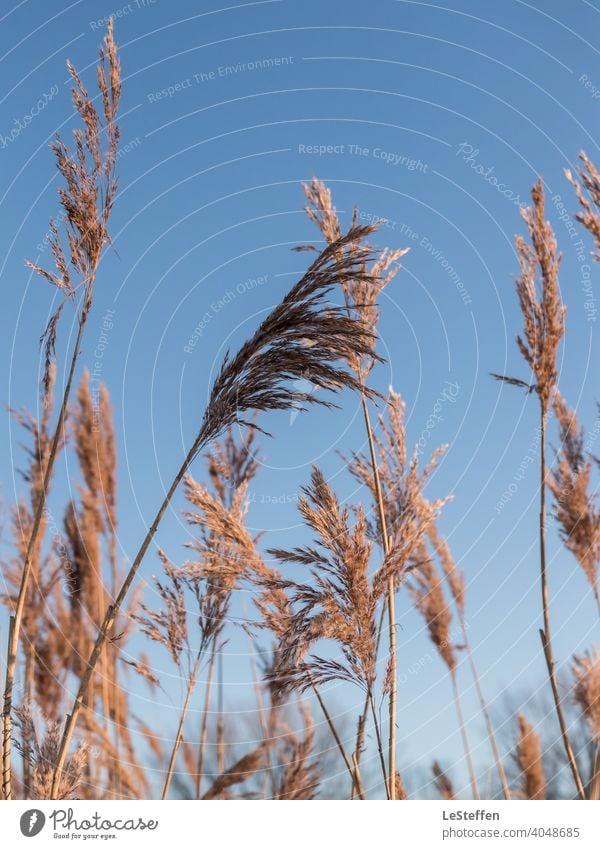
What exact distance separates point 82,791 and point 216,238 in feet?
12.4

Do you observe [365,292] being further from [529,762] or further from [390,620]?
[529,762]

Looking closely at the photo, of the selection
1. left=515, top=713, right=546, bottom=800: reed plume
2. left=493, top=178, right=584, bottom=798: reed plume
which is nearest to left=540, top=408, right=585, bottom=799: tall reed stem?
left=493, top=178, right=584, bottom=798: reed plume

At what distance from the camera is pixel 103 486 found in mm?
5484

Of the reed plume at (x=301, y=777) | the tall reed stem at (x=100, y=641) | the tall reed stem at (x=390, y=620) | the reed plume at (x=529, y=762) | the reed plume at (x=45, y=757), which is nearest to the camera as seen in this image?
the tall reed stem at (x=100, y=641)

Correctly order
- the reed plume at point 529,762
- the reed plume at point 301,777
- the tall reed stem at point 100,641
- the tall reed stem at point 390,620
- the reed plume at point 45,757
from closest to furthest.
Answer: the tall reed stem at point 100,641, the reed plume at point 45,757, the tall reed stem at point 390,620, the reed plume at point 301,777, the reed plume at point 529,762

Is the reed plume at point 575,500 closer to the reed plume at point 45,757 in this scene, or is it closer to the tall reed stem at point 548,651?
the tall reed stem at point 548,651

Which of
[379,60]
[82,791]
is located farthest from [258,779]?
[379,60]
